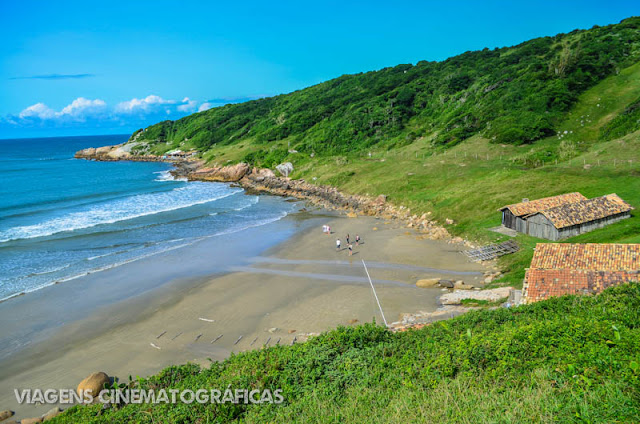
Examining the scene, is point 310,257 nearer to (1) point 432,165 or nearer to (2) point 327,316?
Answer: (2) point 327,316

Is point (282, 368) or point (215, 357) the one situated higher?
point (282, 368)

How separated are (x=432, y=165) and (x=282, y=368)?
56.6 metres

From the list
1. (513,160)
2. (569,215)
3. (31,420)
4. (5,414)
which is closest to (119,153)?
(513,160)

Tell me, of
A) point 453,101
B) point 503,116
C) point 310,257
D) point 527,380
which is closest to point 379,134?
point 453,101

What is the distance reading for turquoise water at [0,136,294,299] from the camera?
37.4 metres

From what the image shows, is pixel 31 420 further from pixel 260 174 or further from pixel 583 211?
pixel 260 174

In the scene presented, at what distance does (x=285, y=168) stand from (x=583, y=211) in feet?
204

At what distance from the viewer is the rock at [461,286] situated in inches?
1094

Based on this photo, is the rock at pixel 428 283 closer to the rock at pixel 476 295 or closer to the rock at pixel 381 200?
the rock at pixel 476 295

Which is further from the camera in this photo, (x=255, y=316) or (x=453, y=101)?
(x=453, y=101)

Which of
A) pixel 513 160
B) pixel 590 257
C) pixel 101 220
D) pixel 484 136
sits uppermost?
pixel 484 136

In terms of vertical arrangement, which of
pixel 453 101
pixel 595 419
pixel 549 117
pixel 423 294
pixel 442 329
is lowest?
pixel 423 294

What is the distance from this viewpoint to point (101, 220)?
2127 inches

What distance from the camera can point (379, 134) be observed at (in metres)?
97.5
